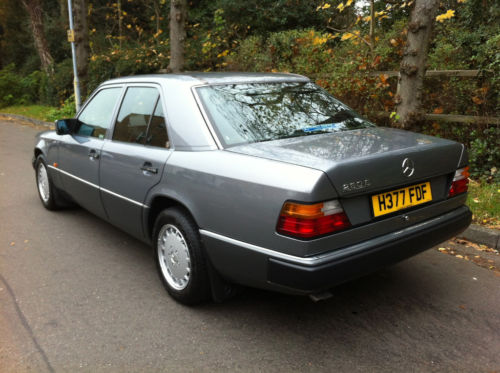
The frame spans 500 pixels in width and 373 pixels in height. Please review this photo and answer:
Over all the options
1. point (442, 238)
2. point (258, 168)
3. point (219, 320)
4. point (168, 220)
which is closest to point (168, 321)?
point (219, 320)

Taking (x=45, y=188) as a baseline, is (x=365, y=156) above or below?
above

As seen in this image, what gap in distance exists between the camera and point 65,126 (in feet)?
15.8

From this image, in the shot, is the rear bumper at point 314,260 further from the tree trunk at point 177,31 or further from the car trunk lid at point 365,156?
the tree trunk at point 177,31

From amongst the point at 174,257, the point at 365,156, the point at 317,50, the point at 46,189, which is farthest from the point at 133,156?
the point at 317,50

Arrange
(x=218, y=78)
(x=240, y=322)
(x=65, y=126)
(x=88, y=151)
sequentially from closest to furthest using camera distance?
(x=240, y=322)
(x=218, y=78)
(x=88, y=151)
(x=65, y=126)

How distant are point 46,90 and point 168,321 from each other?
20.1 metres

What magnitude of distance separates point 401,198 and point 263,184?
91cm

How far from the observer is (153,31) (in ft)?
67.2

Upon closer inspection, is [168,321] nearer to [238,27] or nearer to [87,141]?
[87,141]

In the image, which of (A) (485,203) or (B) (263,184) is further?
(A) (485,203)

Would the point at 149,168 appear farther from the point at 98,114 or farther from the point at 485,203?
the point at 485,203

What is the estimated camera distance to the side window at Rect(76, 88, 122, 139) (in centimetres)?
433

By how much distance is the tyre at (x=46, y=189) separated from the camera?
5660 mm

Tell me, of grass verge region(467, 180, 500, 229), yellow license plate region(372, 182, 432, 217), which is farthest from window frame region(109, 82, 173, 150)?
grass verge region(467, 180, 500, 229)
